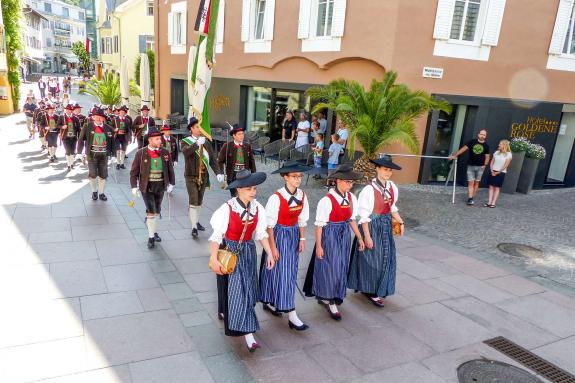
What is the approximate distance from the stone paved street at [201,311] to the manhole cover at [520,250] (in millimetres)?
264

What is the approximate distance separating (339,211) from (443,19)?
29.6ft

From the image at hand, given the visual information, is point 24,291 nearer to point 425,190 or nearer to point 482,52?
point 425,190

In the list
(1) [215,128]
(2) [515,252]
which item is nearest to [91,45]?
(1) [215,128]

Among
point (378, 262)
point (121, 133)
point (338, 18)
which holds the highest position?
point (338, 18)

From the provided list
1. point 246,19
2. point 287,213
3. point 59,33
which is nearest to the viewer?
point 287,213

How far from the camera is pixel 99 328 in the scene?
4789mm

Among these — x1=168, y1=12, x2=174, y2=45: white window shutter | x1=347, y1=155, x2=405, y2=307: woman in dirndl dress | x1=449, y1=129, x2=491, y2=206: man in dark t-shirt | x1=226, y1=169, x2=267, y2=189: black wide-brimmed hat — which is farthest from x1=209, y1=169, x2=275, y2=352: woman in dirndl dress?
x1=168, y1=12, x2=174, y2=45: white window shutter

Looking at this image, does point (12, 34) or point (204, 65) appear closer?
point (204, 65)

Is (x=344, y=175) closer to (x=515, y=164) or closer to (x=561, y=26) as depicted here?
(x=515, y=164)

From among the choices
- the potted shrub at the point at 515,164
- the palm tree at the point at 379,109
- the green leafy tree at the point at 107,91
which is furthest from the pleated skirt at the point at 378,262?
the green leafy tree at the point at 107,91

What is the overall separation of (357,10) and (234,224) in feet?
32.6

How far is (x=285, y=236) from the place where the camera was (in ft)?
15.9

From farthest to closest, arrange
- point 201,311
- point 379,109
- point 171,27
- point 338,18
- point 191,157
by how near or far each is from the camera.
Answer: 1. point 171,27
2. point 338,18
3. point 379,109
4. point 191,157
5. point 201,311

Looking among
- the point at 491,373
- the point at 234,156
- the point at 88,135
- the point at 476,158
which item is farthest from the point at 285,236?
the point at 476,158
